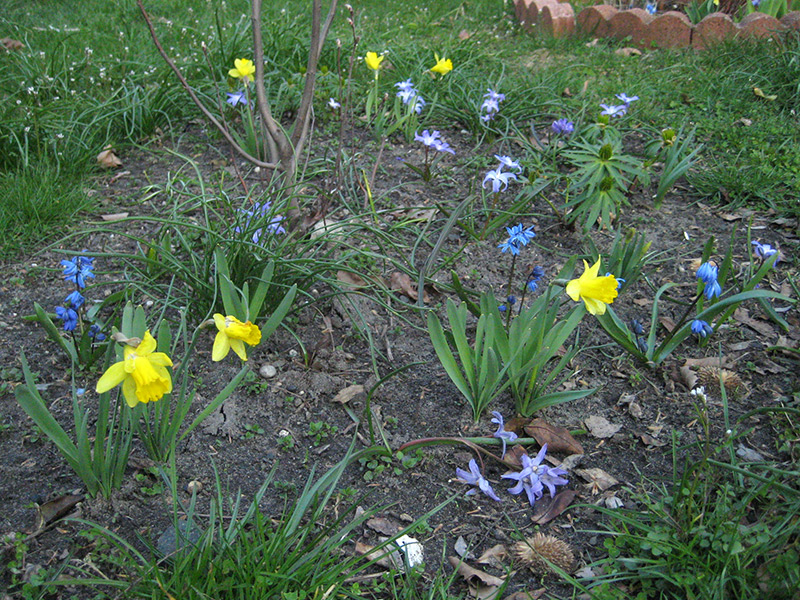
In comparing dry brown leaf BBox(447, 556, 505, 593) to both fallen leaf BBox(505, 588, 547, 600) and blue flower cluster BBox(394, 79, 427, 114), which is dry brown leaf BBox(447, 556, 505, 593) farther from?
blue flower cluster BBox(394, 79, 427, 114)

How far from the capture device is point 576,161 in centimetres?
308

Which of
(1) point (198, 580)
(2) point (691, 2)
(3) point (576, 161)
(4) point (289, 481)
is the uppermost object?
(2) point (691, 2)

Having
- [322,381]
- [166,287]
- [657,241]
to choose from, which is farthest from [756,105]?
[166,287]

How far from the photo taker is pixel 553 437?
6.73ft

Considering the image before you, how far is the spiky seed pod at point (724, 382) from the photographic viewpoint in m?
2.20

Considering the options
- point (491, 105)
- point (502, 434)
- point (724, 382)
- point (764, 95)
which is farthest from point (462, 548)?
point (764, 95)

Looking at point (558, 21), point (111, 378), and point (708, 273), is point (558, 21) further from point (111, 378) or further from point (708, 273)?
point (111, 378)

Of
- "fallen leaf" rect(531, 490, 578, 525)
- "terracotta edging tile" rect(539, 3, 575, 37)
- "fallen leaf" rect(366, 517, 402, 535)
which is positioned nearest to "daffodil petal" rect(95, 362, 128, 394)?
"fallen leaf" rect(366, 517, 402, 535)

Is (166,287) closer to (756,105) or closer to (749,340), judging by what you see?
(749,340)

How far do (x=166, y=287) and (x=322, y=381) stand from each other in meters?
0.71

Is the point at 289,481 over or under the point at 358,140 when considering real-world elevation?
under

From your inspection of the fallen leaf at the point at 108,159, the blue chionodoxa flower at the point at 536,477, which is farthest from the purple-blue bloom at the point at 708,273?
the fallen leaf at the point at 108,159

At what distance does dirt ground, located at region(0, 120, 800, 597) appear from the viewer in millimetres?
1824

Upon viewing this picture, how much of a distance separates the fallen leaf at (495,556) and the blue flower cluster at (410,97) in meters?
2.44
